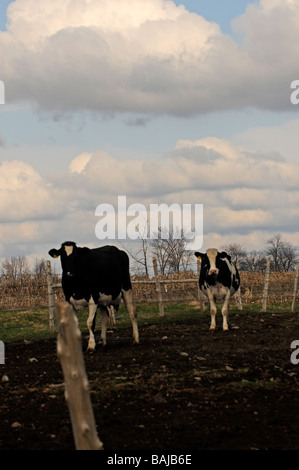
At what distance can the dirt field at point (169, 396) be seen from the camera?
7578mm

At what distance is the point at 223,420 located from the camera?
8.22m

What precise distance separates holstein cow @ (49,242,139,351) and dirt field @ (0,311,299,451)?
98 cm

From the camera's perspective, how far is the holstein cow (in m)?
15.3

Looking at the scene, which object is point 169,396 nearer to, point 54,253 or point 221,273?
point 54,253

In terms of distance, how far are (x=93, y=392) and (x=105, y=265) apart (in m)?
6.00

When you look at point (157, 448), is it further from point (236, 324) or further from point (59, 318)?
point (236, 324)

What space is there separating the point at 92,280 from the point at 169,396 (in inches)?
239

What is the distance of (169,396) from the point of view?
9.62 metres

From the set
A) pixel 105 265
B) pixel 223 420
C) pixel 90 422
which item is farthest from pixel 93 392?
pixel 105 265

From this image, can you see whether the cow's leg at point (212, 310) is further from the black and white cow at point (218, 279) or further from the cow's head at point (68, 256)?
the cow's head at point (68, 256)

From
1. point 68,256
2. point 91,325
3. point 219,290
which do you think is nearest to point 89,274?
point 68,256
